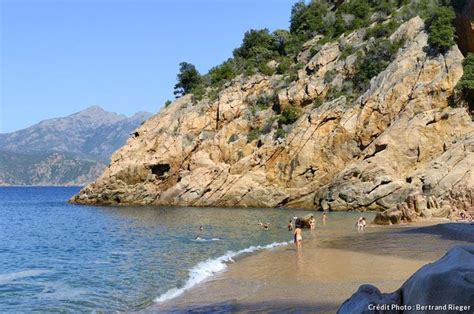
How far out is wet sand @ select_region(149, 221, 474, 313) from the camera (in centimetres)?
1401

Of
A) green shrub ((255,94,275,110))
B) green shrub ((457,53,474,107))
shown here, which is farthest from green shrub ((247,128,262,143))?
green shrub ((457,53,474,107))

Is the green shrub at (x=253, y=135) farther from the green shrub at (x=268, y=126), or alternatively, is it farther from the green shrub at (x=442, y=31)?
the green shrub at (x=442, y=31)

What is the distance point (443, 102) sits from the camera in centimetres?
5506

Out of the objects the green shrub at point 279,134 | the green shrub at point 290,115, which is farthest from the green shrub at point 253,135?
the green shrub at point 279,134

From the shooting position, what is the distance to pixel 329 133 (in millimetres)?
62938

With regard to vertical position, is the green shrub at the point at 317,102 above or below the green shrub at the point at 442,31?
below

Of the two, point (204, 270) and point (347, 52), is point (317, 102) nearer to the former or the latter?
point (347, 52)

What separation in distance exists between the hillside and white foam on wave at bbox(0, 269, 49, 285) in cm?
2490

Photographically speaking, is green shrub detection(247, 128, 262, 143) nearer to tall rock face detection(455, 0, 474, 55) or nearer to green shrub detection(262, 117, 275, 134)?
green shrub detection(262, 117, 275, 134)

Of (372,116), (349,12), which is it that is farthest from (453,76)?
(349,12)

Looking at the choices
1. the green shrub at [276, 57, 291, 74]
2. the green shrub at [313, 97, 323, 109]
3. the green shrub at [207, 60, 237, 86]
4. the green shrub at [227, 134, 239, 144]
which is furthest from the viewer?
the green shrub at [207, 60, 237, 86]

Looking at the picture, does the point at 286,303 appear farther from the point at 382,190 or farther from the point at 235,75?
the point at 235,75

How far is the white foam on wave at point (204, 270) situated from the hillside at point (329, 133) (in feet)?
48.7

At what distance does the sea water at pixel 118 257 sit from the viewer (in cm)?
1739
